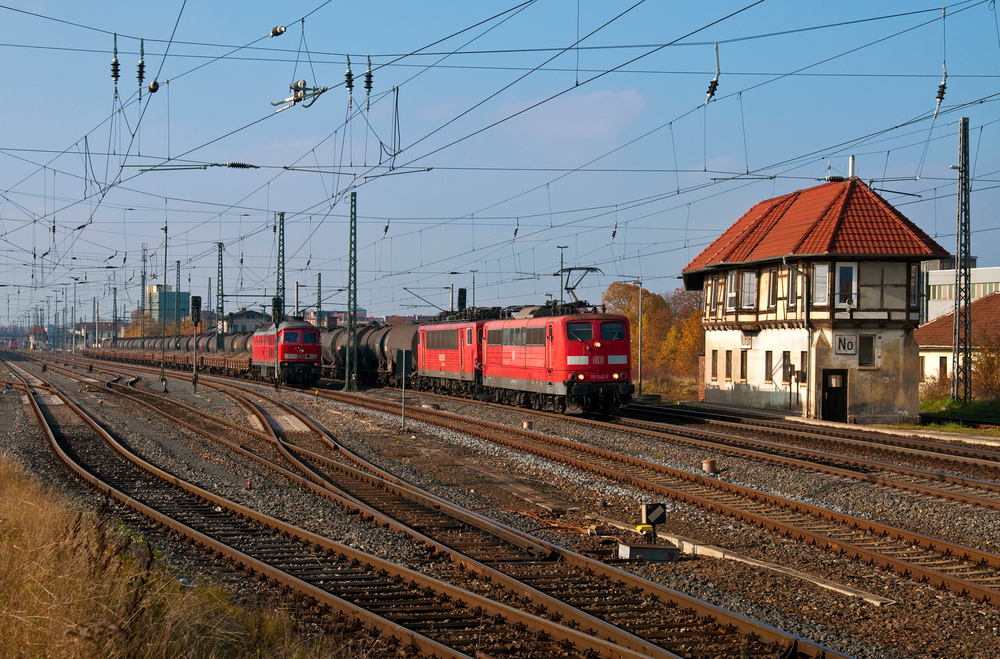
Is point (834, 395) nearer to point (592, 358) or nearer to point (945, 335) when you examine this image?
point (592, 358)

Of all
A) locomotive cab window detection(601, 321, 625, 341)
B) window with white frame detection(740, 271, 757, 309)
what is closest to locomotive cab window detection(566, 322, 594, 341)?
locomotive cab window detection(601, 321, 625, 341)

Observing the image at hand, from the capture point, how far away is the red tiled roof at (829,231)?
30219 millimetres

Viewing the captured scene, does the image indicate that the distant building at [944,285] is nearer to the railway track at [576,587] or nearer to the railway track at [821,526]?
the railway track at [821,526]

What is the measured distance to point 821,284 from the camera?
30922mm

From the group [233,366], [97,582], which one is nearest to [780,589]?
[97,582]

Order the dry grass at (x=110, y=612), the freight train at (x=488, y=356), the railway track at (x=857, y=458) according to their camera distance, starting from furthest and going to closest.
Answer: the freight train at (x=488, y=356) → the railway track at (x=857, y=458) → the dry grass at (x=110, y=612)

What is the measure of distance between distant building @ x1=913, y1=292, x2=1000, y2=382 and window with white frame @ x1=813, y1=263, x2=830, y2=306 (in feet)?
46.6

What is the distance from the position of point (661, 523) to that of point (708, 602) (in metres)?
2.93

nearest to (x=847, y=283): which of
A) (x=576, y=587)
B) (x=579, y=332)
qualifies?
(x=579, y=332)

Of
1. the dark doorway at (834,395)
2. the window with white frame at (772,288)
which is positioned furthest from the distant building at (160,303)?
the dark doorway at (834,395)

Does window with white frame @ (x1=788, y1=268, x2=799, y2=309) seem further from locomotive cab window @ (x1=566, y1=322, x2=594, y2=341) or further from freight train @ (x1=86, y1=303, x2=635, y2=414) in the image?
locomotive cab window @ (x1=566, y1=322, x2=594, y2=341)

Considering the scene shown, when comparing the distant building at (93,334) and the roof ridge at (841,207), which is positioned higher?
the roof ridge at (841,207)

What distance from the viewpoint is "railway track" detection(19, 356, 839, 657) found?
7.18 m

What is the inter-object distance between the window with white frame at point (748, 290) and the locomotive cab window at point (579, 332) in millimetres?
11397
